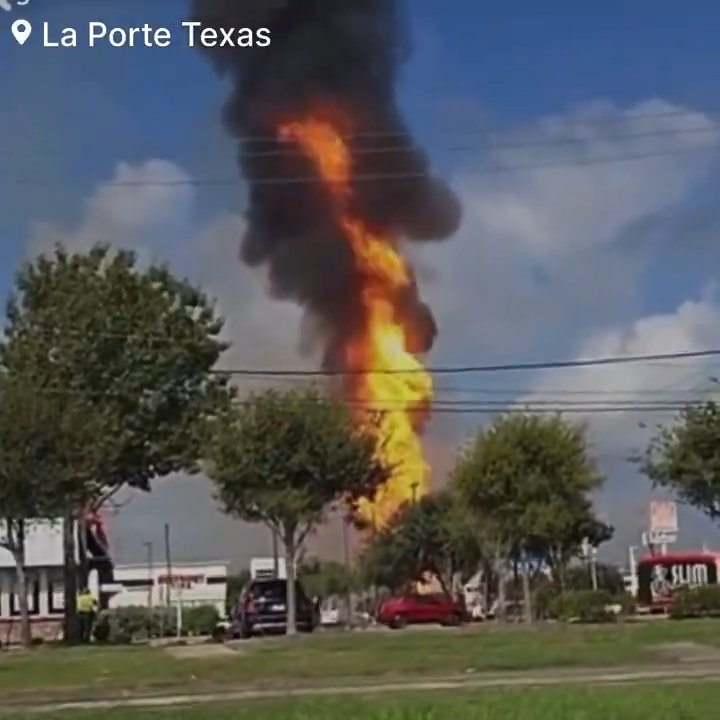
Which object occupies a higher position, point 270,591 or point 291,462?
point 291,462

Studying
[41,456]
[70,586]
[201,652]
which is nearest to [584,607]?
[70,586]

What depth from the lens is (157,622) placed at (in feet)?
254

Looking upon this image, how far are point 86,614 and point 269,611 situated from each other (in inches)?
369

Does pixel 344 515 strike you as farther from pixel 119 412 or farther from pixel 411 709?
pixel 411 709

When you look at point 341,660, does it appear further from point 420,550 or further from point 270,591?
point 420,550

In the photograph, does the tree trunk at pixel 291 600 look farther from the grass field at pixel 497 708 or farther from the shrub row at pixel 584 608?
the grass field at pixel 497 708

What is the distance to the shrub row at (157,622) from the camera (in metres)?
69.5

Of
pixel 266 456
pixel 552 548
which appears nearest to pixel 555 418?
pixel 552 548

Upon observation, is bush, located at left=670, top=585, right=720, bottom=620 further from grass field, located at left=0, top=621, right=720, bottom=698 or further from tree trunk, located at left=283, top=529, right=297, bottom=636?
grass field, located at left=0, top=621, right=720, bottom=698

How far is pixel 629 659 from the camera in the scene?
30.2 meters

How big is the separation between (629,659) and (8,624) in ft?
154

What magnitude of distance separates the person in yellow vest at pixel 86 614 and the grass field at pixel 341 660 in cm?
1822

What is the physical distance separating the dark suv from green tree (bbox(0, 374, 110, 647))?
642cm

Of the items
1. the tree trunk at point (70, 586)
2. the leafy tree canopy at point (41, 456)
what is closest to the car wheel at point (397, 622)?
the tree trunk at point (70, 586)
